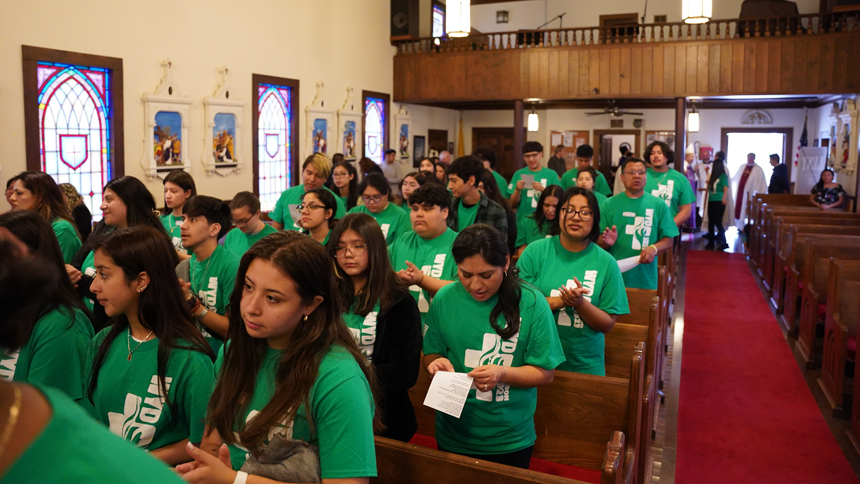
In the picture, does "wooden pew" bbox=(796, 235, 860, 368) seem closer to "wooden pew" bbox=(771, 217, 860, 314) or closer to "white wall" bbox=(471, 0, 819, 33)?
"wooden pew" bbox=(771, 217, 860, 314)

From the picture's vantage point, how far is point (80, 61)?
7.53 meters

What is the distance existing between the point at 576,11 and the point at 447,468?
1648 cm

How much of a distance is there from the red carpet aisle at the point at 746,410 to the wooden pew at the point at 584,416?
1.40 meters

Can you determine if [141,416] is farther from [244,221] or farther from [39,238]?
[244,221]

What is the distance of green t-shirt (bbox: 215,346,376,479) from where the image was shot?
1.65 meters

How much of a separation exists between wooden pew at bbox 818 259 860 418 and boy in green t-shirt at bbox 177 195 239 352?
4379mm

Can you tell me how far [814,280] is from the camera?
20.6 feet

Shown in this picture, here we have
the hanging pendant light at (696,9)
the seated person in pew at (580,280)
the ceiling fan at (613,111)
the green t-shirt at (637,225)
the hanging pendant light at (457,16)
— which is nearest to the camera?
the seated person in pew at (580,280)

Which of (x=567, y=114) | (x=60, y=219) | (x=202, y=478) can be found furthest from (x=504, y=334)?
(x=567, y=114)

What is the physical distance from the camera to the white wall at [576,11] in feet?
51.4

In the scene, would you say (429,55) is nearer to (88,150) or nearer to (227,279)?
(88,150)

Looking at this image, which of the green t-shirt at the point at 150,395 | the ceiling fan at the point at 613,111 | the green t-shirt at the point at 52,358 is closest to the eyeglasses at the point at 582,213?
the green t-shirt at the point at 150,395

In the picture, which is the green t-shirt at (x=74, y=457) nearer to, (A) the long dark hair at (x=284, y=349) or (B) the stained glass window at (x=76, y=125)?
(A) the long dark hair at (x=284, y=349)

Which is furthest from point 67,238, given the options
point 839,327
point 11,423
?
point 839,327
